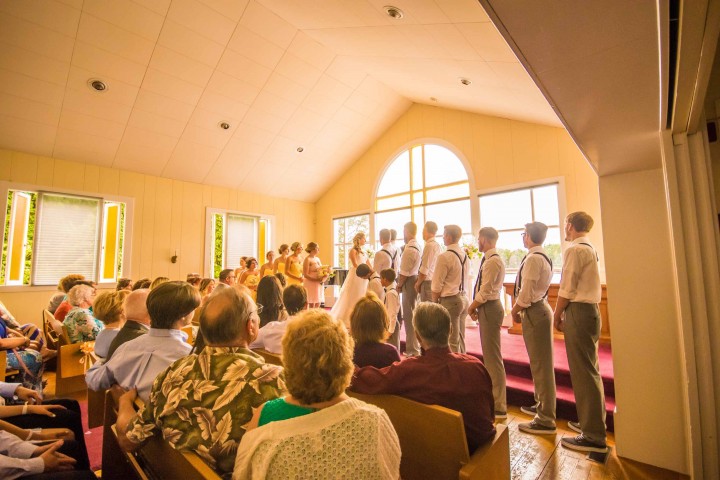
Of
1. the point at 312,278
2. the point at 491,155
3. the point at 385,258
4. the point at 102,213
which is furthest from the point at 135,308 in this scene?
the point at 491,155

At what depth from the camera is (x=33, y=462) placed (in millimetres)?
1309

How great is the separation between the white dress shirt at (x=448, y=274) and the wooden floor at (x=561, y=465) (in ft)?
4.55

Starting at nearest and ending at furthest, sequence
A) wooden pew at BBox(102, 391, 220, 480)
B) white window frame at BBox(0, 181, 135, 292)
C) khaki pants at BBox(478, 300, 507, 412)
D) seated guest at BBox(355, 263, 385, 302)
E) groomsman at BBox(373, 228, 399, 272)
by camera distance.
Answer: wooden pew at BBox(102, 391, 220, 480) < khaki pants at BBox(478, 300, 507, 412) < seated guest at BBox(355, 263, 385, 302) < groomsman at BBox(373, 228, 399, 272) < white window frame at BBox(0, 181, 135, 292)

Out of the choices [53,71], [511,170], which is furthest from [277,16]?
[511,170]

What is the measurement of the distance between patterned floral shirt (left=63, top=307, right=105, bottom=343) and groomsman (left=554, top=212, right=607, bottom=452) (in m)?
3.86

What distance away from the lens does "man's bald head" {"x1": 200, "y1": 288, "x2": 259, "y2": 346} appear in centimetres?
116

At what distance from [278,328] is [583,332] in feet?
6.74

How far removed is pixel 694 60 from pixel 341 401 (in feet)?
4.57

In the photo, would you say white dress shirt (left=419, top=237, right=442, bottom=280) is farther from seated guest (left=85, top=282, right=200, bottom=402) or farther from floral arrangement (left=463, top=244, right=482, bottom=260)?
seated guest (left=85, top=282, right=200, bottom=402)

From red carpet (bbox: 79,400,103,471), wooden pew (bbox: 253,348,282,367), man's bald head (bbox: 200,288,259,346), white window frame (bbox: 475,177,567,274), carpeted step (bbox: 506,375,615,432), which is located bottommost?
red carpet (bbox: 79,400,103,471)

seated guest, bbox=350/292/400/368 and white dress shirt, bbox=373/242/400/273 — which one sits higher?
white dress shirt, bbox=373/242/400/273

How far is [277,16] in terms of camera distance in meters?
5.29

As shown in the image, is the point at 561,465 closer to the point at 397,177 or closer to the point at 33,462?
the point at 33,462

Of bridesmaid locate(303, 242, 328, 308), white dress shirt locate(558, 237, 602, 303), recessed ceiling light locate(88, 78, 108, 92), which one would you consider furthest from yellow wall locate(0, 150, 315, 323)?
white dress shirt locate(558, 237, 602, 303)
